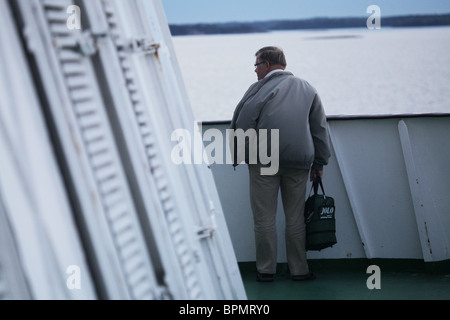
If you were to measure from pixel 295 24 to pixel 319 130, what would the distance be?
1489 inches

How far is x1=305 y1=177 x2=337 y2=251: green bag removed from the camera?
4.30 metres

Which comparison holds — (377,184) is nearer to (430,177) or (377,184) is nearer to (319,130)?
(430,177)

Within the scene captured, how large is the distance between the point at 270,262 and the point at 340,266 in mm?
563

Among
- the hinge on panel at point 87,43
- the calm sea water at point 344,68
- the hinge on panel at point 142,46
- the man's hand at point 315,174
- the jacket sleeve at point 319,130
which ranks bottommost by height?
→ the calm sea water at point 344,68

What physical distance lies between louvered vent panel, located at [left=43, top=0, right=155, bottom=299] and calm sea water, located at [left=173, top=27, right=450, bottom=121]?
32.9 metres

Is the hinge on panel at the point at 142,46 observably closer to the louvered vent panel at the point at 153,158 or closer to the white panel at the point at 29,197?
the louvered vent panel at the point at 153,158

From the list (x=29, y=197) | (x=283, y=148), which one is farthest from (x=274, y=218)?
(x=29, y=197)

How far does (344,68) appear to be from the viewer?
1831 inches

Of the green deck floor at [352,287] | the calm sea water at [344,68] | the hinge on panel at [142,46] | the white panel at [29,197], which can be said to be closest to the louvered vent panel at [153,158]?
the hinge on panel at [142,46]

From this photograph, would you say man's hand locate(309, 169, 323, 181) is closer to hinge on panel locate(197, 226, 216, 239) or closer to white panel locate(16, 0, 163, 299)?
hinge on panel locate(197, 226, 216, 239)

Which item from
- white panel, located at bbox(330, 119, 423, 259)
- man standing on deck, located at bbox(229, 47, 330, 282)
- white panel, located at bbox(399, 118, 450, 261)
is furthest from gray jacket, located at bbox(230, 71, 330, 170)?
white panel, located at bbox(399, 118, 450, 261)

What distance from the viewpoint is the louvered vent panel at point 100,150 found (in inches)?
77.7

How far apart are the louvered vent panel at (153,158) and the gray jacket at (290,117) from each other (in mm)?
1845
